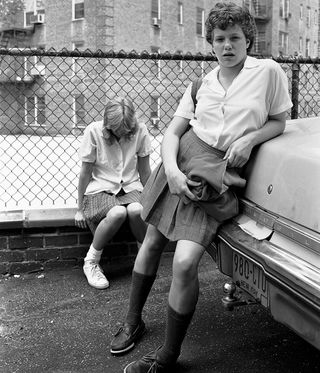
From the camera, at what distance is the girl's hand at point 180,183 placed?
8.84ft

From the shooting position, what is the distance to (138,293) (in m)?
3.16

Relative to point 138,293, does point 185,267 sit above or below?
above

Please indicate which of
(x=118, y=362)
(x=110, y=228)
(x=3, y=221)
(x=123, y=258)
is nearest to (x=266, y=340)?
(x=118, y=362)

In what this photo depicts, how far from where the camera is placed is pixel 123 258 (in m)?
4.60

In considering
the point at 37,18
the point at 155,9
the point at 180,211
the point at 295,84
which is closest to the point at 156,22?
the point at 155,9

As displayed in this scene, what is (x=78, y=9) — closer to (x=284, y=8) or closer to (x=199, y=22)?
(x=199, y=22)

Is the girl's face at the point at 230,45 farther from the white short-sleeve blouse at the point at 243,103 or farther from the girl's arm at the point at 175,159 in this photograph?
the girl's arm at the point at 175,159

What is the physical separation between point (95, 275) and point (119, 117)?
1.19 meters

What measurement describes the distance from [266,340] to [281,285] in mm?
1104

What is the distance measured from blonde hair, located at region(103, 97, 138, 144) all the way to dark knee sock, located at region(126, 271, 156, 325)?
50.2 inches

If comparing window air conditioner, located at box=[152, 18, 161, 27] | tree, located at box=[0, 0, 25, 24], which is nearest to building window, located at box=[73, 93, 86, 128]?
window air conditioner, located at box=[152, 18, 161, 27]

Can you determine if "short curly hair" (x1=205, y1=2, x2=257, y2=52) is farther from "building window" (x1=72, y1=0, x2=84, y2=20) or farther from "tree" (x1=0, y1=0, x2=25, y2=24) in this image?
"tree" (x1=0, y1=0, x2=25, y2=24)

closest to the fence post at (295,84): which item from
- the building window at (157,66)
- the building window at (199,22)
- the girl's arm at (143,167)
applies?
the girl's arm at (143,167)

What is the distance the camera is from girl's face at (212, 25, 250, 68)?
283cm
